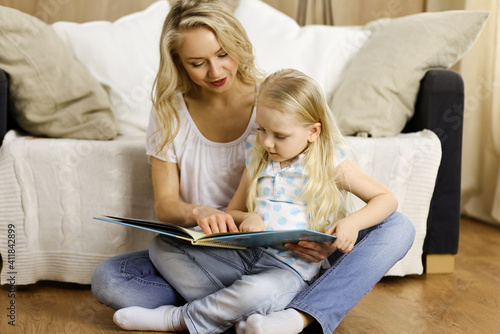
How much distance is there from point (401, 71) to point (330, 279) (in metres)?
0.86

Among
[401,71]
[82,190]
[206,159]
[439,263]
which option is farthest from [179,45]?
[439,263]

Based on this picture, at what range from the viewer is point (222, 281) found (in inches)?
51.0

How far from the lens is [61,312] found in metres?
1.43

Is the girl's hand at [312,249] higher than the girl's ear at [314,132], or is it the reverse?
the girl's ear at [314,132]

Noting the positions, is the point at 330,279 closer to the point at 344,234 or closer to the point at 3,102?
the point at 344,234

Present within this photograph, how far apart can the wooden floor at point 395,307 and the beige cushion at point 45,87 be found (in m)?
0.48

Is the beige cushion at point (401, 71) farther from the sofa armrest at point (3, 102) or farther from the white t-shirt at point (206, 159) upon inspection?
the sofa armrest at point (3, 102)

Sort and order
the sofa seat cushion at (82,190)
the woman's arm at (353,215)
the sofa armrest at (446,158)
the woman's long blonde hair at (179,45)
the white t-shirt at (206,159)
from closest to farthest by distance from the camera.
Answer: the woman's arm at (353,215), the woman's long blonde hair at (179,45), the white t-shirt at (206,159), the sofa seat cushion at (82,190), the sofa armrest at (446,158)

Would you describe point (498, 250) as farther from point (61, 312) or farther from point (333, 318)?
point (61, 312)

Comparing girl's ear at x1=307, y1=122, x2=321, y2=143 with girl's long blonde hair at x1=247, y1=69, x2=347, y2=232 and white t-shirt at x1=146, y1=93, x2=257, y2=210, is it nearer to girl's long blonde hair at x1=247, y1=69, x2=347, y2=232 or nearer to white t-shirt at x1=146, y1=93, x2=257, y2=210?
girl's long blonde hair at x1=247, y1=69, x2=347, y2=232

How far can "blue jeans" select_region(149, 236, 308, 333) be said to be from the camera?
1171 mm

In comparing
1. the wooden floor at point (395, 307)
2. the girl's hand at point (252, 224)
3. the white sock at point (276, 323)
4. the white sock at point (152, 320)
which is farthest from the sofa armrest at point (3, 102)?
the white sock at point (276, 323)

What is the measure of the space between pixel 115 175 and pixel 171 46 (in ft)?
1.50

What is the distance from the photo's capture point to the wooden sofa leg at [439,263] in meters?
1.74
